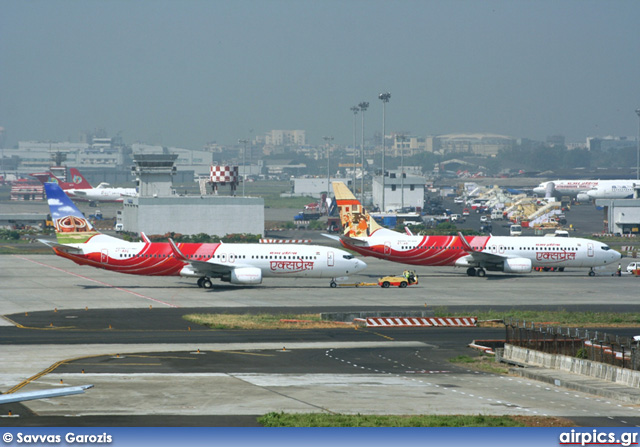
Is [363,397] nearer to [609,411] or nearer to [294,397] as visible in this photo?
[294,397]

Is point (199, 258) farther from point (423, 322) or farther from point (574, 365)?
point (574, 365)

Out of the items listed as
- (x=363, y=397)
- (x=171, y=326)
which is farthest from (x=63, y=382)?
(x=171, y=326)

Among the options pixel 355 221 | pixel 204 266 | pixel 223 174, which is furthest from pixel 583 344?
pixel 223 174

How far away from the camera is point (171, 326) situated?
54906 mm

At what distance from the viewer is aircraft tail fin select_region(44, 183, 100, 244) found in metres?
80.6

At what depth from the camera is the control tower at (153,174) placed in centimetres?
13850

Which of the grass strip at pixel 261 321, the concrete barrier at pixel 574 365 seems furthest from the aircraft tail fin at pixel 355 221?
the concrete barrier at pixel 574 365

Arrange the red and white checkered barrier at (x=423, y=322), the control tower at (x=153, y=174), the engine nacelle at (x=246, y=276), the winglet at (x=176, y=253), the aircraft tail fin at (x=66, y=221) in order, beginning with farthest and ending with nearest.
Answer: the control tower at (x=153, y=174) < the aircraft tail fin at (x=66, y=221) < the engine nacelle at (x=246, y=276) < the winglet at (x=176, y=253) < the red and white checkered barrier at (x=423, y=322)

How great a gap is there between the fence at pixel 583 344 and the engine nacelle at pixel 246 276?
1318 inches

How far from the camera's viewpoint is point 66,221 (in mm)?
80812

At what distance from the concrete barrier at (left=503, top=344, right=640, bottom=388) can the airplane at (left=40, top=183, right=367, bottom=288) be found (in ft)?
117

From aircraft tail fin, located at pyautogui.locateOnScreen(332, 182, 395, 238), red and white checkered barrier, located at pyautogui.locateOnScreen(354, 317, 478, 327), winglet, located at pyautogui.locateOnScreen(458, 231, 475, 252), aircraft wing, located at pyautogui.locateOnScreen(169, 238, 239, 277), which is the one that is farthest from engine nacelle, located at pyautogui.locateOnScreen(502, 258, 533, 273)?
red and white checkered barrier, located at pyautogui.locateOnScreen(354, 317, 478, 327)

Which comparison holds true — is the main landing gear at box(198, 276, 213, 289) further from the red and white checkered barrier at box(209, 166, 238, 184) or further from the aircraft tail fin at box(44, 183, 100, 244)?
the red and white checkered barrier at box(209, 166, 238, 184)

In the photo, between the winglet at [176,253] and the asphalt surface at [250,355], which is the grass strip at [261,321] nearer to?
the asphalt surface at [250,355]
